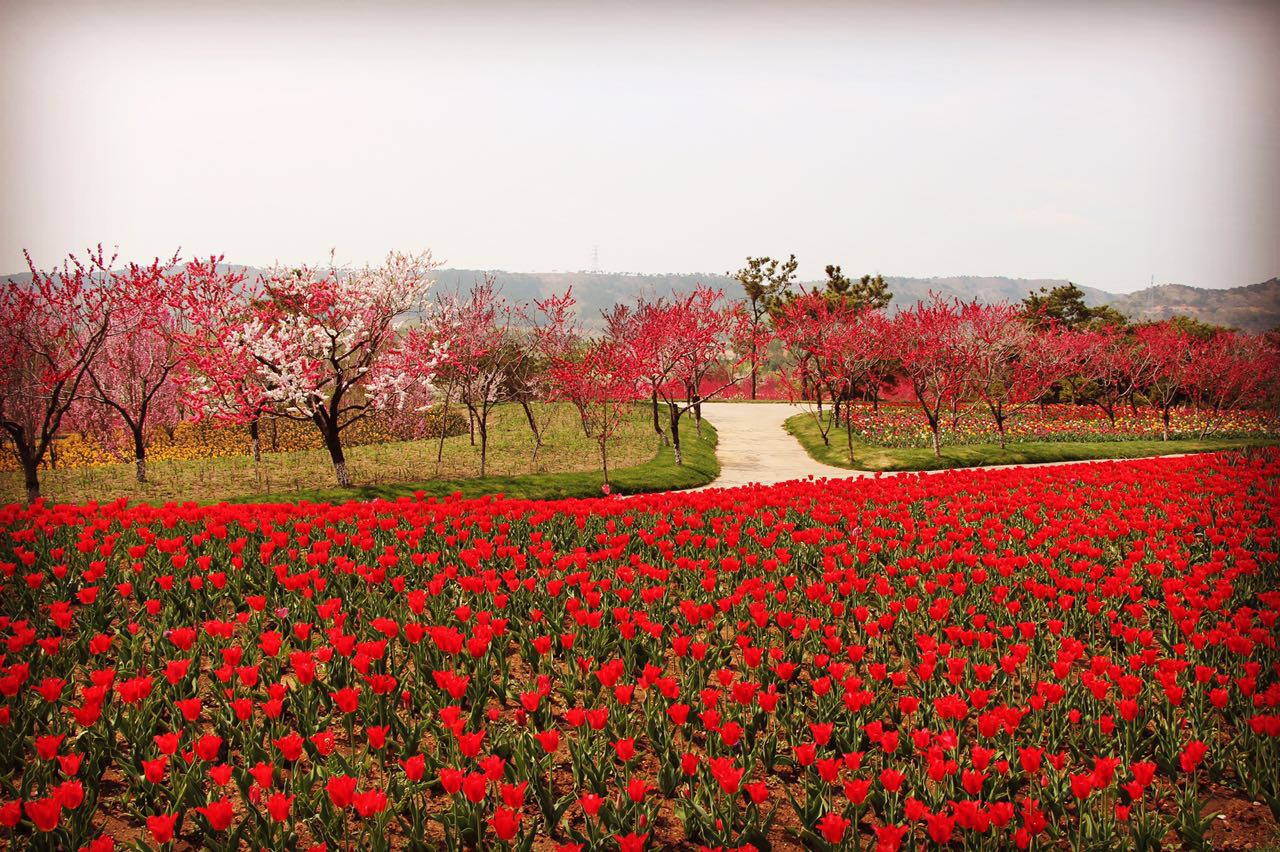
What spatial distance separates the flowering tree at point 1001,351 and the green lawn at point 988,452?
149cm

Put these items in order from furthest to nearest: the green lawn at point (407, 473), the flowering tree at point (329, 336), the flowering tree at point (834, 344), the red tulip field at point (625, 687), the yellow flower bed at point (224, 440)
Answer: the flowering tree at point (834, 344)
the yellow flower bed at point (224, 440)
the flowering tree at point (329, 336)
the green lawn at point (407, 473)
the red tulip field at point (625, 687)

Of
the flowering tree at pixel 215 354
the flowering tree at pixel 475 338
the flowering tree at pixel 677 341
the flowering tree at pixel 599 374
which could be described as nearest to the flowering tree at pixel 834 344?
the flowering tree at pixel 677 341

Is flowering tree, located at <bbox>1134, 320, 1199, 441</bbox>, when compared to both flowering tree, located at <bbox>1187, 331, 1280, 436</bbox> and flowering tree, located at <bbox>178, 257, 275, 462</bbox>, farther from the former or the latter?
flowering tree, located at <bbox>178, 257, 275, 462</bbox>

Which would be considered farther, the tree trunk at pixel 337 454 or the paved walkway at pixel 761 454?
the paved walkway at pixel 761 454

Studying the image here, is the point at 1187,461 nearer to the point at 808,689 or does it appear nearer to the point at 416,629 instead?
the point at 808,689

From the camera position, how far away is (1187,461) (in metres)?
14.7

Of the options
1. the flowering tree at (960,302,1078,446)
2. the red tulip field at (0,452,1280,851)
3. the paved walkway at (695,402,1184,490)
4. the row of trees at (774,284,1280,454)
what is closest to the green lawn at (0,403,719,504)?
the paved walkway at (695,402,1184,490)

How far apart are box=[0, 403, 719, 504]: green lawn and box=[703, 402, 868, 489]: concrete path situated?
88cm

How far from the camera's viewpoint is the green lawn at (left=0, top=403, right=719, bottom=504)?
15.9 m

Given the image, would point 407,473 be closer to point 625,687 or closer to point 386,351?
point 386,351

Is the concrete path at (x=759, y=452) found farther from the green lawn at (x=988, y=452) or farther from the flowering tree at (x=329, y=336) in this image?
the flowering tree at (x=329, y=336)

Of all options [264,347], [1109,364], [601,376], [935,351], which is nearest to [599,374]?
[601,376]

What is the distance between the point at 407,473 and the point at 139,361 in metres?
10.1

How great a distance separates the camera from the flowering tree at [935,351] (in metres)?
24.6
